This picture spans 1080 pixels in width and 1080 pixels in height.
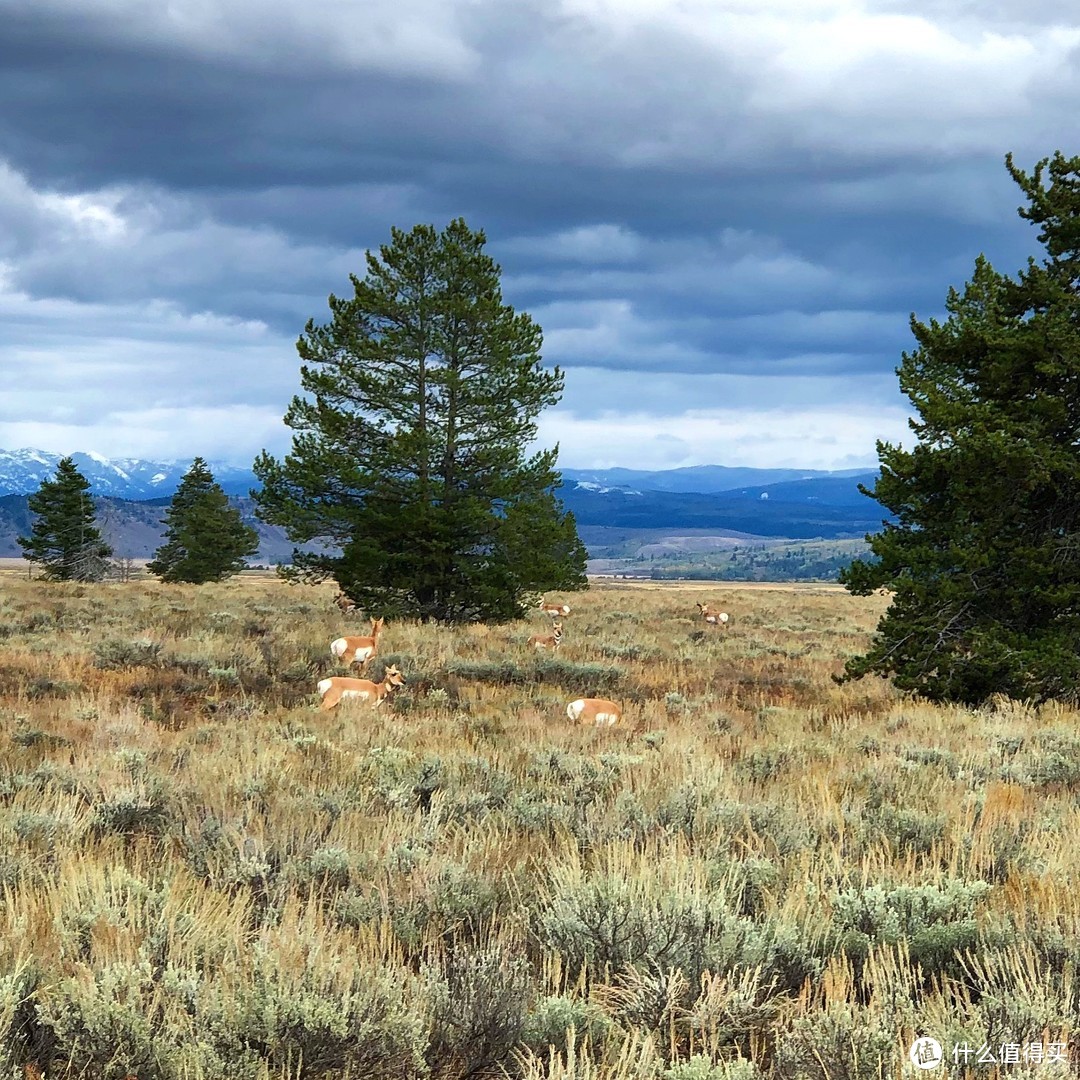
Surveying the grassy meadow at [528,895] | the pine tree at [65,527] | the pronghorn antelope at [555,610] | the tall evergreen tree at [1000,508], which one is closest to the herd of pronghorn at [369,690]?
the grassy meadow at [528,895]

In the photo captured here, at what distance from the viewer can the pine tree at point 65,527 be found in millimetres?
56334

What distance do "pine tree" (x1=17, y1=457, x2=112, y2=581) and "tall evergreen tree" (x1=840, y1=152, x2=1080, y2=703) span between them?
5601 cm

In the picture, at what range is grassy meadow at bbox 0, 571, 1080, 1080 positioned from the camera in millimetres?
2650

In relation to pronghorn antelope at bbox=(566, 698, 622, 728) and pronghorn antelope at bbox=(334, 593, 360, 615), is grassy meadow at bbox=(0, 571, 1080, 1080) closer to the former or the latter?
pronghorn antelope at bbox=(566, 698, 622, 728)

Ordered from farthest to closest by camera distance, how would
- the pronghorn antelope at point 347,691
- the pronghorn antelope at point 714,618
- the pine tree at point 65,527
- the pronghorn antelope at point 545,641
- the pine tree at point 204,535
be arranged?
the pine tree at point 65,527, the pine tree at point 204,535, the pronghorn antelope at point 714,618, the pronghorn antelope at point 545,641, the pronghorn antelope at point 347,691

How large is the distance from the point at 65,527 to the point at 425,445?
163 feet

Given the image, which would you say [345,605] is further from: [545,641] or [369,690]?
[369,690]

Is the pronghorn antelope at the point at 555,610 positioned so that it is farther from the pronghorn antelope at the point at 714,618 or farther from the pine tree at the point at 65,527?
the pine tree at the point at 65,527

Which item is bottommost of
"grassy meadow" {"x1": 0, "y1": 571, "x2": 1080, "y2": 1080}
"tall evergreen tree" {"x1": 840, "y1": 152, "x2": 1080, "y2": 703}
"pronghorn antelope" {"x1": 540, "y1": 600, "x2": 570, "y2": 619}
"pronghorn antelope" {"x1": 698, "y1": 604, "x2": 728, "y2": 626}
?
"pronghorn antelope" {"x1": 698, "y1": 604, "x2": 728, "y2": 626}

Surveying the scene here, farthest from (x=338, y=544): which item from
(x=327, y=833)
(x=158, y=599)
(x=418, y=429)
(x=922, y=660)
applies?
(x=327, y=833)

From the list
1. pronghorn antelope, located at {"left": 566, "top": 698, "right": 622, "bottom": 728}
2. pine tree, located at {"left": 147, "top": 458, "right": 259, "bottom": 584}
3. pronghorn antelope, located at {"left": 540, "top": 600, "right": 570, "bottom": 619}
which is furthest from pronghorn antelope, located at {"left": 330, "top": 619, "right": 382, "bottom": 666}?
pine tree, located at {"left": 147, "top": 458, "right": 259, "bottom": 584}

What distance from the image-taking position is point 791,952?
3.33 metres

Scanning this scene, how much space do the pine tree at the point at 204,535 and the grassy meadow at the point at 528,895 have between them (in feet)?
163

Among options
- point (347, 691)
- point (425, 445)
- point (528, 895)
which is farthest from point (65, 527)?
point (528, 895)
